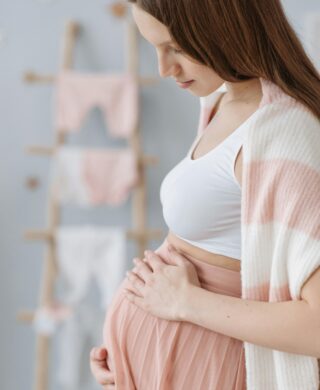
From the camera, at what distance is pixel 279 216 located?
863 millimetres

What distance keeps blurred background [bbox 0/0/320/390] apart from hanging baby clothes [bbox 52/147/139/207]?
43 mm

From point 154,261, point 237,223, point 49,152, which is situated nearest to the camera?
point 237,223

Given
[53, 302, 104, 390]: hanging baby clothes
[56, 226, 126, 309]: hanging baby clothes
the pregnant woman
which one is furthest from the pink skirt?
[53, 302, 104, 390]: hanging baby clothes

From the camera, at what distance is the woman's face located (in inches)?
36.2

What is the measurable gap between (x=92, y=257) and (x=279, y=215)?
1.57 m

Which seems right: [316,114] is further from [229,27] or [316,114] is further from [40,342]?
[40,342]

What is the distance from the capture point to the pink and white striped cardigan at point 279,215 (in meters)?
0.84

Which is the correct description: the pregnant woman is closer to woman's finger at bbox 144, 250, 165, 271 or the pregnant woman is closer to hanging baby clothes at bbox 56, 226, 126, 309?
woman's finger at bbox 144, 250, 165, 271

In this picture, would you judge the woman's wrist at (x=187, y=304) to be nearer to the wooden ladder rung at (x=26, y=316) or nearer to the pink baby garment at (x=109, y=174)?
the pink baby garment at (x=109, y=174)

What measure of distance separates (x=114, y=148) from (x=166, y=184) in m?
1.51

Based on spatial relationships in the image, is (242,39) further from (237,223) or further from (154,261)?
(154,261)

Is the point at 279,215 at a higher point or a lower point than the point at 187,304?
higher

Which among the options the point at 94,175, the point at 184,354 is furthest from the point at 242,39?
the point at 94,175

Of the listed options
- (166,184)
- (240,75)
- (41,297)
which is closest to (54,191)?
(41,297)
